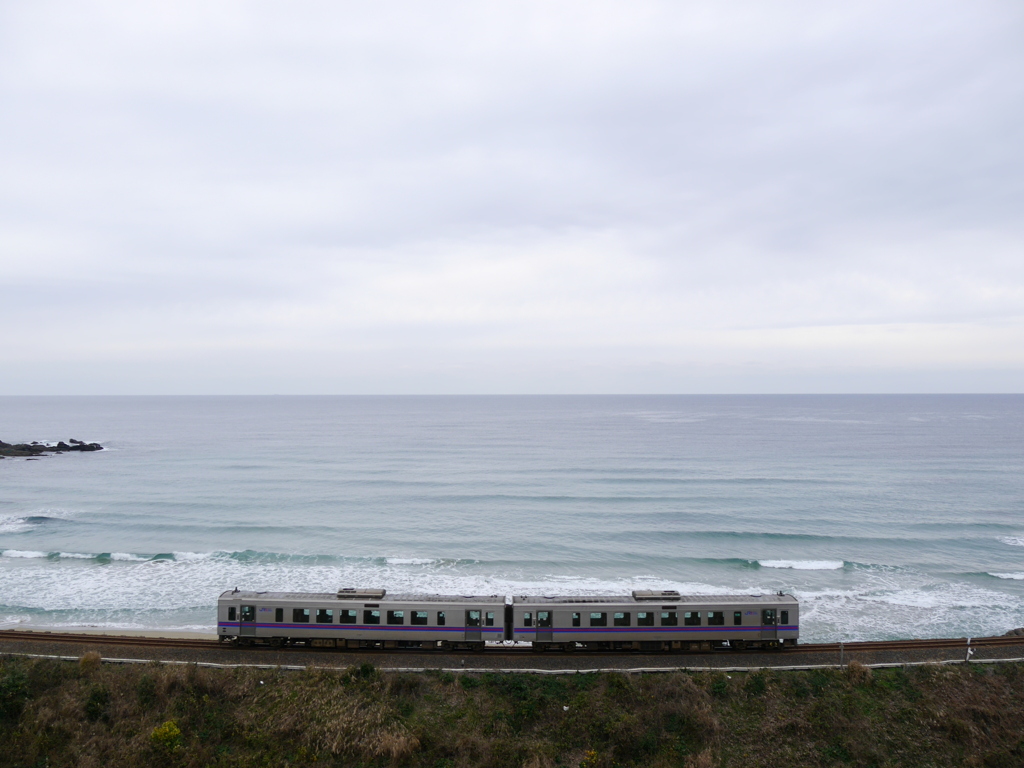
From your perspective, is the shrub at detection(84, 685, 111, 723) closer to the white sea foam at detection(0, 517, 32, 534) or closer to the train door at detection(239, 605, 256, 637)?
the train door at detection(239, 605, 256, 637)

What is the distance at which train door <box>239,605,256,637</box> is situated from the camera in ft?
77.1

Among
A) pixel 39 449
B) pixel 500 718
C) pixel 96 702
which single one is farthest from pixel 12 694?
pixel 39 449

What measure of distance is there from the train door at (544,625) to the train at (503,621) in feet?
0.13

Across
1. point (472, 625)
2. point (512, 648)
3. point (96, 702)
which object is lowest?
point (512, 648)

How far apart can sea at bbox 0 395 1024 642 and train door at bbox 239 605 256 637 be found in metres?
8.13

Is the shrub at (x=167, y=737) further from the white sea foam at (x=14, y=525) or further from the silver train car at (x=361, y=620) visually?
the white sea foam at (x=14, y=525)

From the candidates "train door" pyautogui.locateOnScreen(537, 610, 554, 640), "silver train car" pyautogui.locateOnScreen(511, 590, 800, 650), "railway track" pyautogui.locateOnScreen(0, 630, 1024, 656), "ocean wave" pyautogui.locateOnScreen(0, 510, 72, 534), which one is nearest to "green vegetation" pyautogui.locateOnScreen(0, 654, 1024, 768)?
"train door" pyautogui.locateOnScreen(537, 610, 554, 640)

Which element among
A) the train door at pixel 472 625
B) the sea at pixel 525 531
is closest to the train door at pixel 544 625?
the train door at pixel 472 625

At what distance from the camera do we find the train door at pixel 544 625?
22.9 metres

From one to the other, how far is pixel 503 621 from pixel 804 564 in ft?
84.1

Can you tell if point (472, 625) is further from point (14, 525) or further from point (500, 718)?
point (14, 525)

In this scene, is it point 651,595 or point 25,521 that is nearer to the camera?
point 651,595

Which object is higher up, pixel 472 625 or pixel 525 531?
pixel 472 625

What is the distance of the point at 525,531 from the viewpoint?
46719 mm
